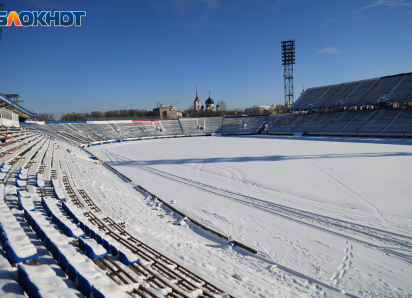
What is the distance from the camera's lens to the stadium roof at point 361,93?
36641 millimetres

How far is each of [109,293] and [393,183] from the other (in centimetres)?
1468

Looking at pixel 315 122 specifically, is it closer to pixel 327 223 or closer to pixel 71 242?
pixel 327 223

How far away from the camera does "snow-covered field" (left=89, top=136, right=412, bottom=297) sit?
5.38 metres

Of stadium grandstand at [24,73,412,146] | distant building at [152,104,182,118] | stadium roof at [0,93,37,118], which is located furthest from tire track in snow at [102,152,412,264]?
distant building at [152,104,182,118]

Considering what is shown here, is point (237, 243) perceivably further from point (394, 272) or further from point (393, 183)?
point (393, 183)

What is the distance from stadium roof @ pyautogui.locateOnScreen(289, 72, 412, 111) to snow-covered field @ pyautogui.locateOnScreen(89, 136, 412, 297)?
29092 millimetres

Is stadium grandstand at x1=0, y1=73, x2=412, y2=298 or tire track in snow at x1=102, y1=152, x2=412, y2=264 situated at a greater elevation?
stadium grandstand at x1=0, y1=73, x2=412, y2=298

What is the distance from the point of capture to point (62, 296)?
11.5 feet

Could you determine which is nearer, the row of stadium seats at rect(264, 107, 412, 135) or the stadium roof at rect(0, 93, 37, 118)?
the stadium roof at rect(0, 93, 37, 118)

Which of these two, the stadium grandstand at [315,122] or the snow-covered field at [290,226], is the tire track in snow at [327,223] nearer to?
the snow-covered field at [290,226]

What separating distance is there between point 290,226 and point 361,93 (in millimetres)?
45139

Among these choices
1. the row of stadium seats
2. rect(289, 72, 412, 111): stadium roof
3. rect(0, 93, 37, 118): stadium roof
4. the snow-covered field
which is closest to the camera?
the snow-covered field

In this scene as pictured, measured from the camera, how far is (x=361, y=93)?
135 feet

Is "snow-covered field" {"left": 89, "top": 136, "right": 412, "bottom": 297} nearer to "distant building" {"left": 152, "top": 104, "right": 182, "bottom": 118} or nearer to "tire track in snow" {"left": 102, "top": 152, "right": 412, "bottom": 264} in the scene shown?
"tire track in snow" {"left": 102, "top": 152, "right": 412, "bottom": 264}
